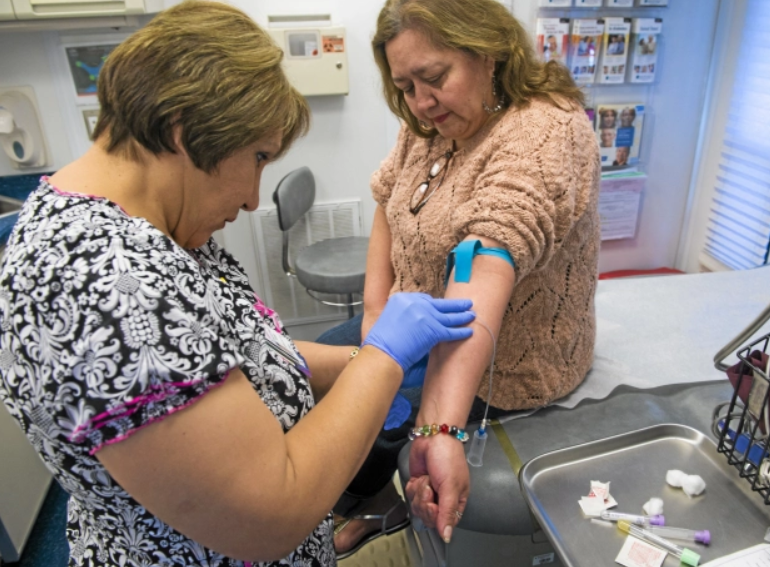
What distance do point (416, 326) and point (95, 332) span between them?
0.50 m

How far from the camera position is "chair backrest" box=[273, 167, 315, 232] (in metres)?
2.29

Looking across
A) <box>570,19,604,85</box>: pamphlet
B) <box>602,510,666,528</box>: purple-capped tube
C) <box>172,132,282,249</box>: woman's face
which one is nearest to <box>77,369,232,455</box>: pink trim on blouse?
<box>172,132,282,249</box>: woman's face

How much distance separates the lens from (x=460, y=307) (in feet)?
3.21

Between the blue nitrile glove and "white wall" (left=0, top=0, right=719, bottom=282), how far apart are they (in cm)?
172

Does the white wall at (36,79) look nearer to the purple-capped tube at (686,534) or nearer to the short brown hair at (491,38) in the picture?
the short brown hair at (491,38)

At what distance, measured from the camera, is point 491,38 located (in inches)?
42.2

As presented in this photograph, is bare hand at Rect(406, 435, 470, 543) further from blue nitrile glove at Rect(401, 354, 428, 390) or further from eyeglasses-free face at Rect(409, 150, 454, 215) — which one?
eyeglasses-free face at Rect(409, 150, 454, 215)

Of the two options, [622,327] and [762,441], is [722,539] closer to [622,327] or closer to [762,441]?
[762,441]

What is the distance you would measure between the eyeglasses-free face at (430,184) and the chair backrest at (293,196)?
112 centimetres

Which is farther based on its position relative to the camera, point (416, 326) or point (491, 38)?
point (491, 38)

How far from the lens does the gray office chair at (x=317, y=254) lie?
228 cm

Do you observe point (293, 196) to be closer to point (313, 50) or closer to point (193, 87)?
point (313, 50)

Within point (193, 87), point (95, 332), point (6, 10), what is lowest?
point (95, 332)

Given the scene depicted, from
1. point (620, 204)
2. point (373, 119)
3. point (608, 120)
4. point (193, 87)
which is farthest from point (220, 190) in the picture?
point (620, 204)
